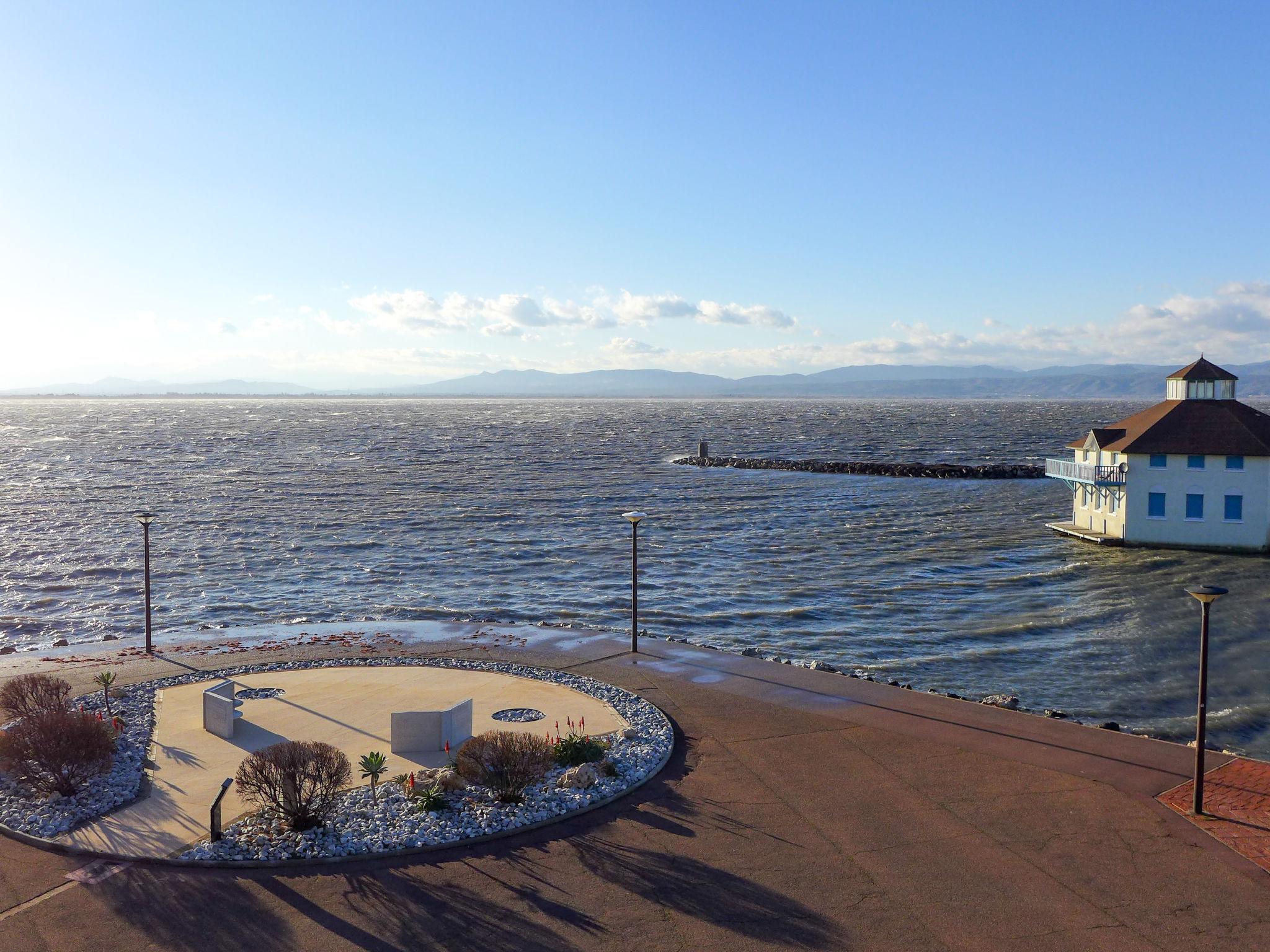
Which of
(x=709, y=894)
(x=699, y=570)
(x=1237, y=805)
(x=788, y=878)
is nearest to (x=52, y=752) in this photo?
(x=709, y=894)

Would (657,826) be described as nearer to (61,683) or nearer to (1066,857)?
(1066,857)

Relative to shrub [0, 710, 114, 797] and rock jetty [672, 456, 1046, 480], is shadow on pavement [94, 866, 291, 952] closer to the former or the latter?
shrub [0, 710, 114, 797]

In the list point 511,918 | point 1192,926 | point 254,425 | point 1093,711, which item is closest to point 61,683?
point 511,918

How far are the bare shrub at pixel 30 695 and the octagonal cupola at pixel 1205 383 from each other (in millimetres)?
46908

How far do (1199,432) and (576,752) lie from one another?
3957 centimetres

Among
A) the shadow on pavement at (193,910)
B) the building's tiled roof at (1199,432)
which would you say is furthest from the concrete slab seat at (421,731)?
the building's tiled roof at (1199,432)

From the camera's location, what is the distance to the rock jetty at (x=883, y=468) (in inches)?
A: 3214

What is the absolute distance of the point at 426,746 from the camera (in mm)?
16422

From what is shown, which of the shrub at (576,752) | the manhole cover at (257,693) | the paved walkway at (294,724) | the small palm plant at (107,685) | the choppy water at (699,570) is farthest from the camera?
the choppy water at (699,570)

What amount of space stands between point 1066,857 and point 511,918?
7.18 meters

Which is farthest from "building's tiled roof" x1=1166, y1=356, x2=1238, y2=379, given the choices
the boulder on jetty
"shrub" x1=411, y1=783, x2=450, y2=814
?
"shrub" x1=411, y1=783, x2=450, y2=814

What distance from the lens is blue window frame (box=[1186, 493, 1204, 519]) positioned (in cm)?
4466

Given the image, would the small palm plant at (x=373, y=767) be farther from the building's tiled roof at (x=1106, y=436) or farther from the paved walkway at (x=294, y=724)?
the building's tiled roof at (x=1106, y=436)

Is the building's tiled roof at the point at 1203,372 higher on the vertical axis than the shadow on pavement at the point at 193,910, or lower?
higher
